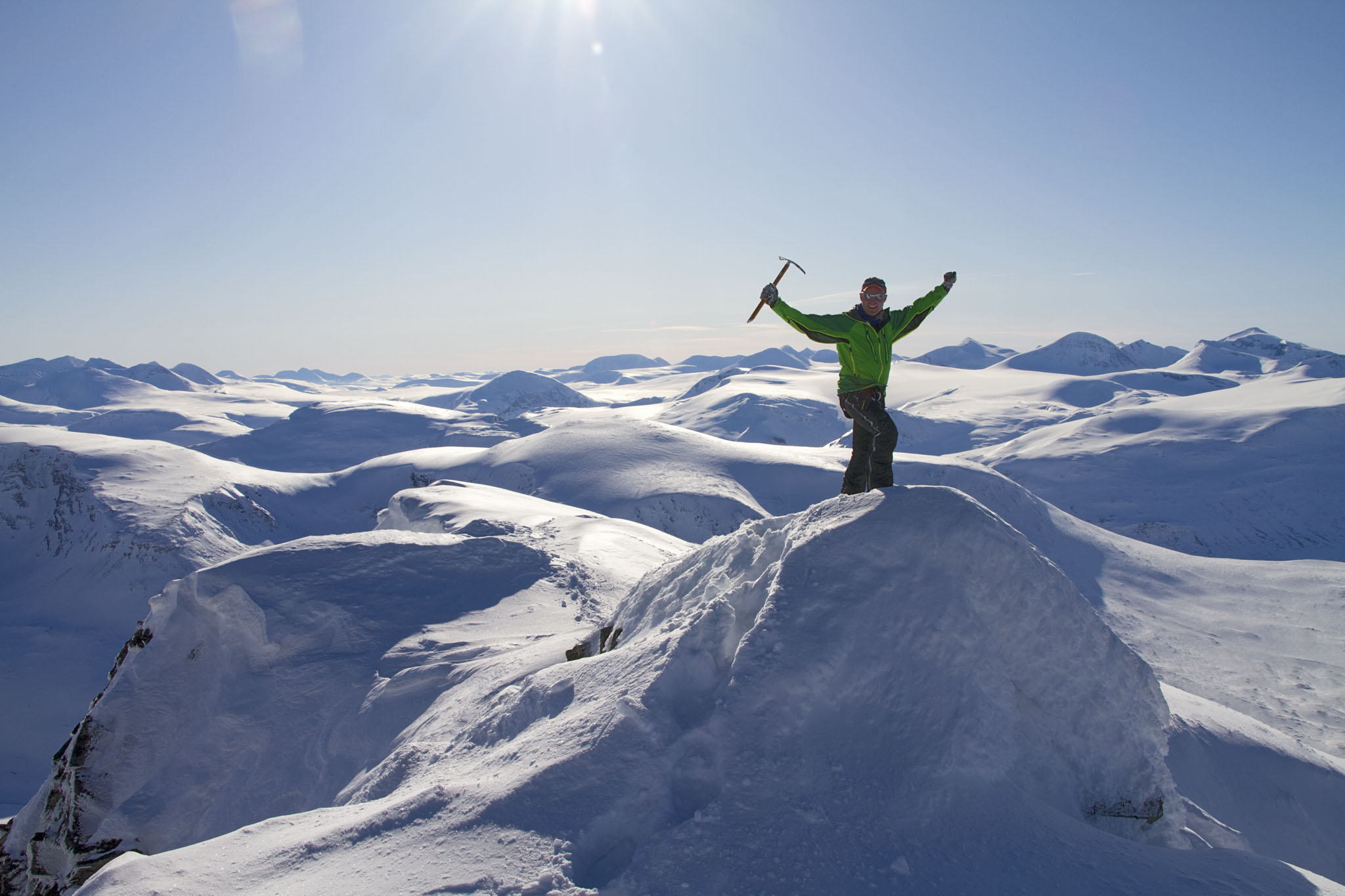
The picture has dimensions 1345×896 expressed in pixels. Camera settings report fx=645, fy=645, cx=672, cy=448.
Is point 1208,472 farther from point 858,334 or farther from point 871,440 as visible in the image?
point 858,334

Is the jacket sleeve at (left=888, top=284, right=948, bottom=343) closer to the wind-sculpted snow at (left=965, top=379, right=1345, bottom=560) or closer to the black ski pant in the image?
the black ski pant

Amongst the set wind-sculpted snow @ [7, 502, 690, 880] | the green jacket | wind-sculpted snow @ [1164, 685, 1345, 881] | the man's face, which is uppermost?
the man's face

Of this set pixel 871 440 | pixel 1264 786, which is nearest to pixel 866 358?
pixel 871 440

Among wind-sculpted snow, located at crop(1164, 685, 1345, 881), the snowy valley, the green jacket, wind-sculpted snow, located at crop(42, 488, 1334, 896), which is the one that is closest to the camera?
wind-sculpted snow, located at crop(42, 488, 1334, 896)

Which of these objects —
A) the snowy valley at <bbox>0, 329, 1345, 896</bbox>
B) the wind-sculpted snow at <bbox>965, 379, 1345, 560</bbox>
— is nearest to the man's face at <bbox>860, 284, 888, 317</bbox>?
the snowy valley at <bbox>0, 329, 1345, 896</bbox>

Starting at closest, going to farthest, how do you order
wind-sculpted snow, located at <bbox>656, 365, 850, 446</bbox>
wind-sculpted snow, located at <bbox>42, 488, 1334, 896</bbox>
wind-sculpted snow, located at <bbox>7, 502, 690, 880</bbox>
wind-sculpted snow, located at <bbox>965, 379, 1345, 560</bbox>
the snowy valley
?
wind-sculpted snow, located at <bbox>42, 488, 1334, 896</bbox> < the snowy valley < wind-sculpted snow, located at <bbox>7, 502, 690, 880</bbox> < wind-sculpted snow, located at <bbox>965, 379, 1345, 560</bbox> < wind-sculpted snow, located at <bbox>656, 365, 850, 446</bbox>

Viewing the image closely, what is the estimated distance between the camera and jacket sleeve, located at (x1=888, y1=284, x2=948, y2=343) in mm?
7461

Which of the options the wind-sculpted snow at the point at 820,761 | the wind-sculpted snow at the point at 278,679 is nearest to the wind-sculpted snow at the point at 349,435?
the wind-sculpted snow at the point at 278,679

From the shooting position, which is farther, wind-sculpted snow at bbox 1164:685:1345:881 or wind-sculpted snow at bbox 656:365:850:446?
wind-sculpted snow at bbox 656:365:850:446

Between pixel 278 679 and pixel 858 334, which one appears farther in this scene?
pixel 278 679

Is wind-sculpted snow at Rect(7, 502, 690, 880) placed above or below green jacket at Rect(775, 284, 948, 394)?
below

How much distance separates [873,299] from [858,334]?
0.44m

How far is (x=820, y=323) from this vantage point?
7277mm

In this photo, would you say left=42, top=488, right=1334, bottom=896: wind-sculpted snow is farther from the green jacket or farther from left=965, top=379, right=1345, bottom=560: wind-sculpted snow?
left=965, top=379, right=1345, bottom=560: wind-sculpted snow
